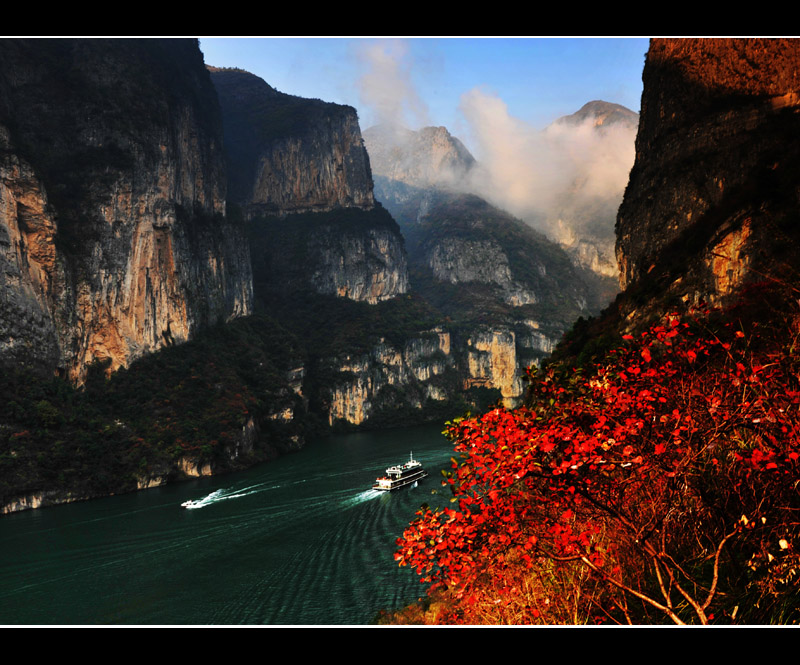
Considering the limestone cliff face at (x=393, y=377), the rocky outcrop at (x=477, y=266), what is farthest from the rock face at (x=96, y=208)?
the rocky outcrop at (x=477, y=266)

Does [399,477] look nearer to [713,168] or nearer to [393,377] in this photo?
[713,168]

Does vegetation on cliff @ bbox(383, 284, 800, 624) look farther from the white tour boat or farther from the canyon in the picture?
the canyon

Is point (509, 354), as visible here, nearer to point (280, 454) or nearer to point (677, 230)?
point (280, 454)

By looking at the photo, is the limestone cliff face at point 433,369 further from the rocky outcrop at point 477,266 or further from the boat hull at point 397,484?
the boat hull at point 397,484

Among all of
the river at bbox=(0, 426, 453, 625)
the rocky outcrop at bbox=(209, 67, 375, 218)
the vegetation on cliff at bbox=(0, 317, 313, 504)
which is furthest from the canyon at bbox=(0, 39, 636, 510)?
the river at bbox=(0, 426, 453, 625)
